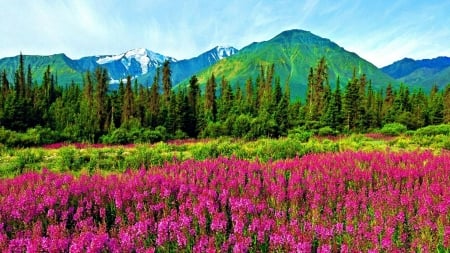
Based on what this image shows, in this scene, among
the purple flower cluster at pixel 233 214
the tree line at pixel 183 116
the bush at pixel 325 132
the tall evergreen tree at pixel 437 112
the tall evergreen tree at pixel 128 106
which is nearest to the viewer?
Answer: the purple flower cluster at pixel 233 214

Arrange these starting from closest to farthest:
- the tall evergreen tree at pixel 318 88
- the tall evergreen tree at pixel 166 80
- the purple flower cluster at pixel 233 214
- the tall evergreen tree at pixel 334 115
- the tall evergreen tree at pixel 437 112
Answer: the purple flower cluster at pixel 233 214, the tall evergreen tree at pixel 334 115, the tall evergreen tree at pixel 318 88, the tall evergreen tree at pixel 166 80, the tall evergreen tree at pixel 437 112

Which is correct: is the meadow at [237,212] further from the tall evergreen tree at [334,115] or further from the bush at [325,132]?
the tall evergreen tree at [334,115]

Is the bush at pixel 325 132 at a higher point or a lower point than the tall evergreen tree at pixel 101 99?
lower

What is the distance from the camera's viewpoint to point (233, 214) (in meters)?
5.56

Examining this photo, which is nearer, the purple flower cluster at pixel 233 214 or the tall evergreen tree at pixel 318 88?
the purple flower cluster at pixel 233 214

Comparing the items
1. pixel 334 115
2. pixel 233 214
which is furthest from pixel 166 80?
pixel 233 214

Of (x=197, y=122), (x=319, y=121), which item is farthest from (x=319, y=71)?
(x=197, y=122)

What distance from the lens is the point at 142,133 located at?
40062 mm

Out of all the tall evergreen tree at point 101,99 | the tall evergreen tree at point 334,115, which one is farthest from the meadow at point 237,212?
the tall evergreen tree at point 101,99

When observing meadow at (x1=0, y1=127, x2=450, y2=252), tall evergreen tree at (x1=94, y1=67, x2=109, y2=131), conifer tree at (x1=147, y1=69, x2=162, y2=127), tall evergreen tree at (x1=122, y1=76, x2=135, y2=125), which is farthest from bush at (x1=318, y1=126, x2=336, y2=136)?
meadow at (x1=0, y1=127, x2=450, y2=252)

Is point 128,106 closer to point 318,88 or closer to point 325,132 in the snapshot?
point 325,132

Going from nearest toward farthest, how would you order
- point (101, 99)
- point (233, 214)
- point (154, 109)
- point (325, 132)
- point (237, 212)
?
1. point (233, 214)
2. point (237, 212)
3. point (325, 132)
4. point (101, 99)
5. point (154, 109)

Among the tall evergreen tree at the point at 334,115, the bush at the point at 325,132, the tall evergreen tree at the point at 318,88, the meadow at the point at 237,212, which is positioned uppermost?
the tall evergreen tree at the point at 318,88

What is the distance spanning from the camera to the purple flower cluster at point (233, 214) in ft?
14.8
